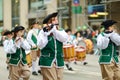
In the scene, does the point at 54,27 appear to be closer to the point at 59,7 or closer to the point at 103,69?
the point at 103,69

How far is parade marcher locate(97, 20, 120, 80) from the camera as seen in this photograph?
360 inches

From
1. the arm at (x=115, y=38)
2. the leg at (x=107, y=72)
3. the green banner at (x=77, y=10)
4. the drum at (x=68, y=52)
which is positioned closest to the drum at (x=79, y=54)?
the drum at (x=68, y=52)

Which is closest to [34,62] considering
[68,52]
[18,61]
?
[68,52]

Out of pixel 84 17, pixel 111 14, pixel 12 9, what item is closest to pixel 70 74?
pixel 111 14

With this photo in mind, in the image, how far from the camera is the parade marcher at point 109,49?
30.0 ft

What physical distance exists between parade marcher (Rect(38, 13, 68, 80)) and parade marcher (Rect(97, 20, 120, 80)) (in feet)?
4.78

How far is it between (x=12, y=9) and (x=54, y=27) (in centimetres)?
4145

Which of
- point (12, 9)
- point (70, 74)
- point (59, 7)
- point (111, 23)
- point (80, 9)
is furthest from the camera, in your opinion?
point (12, 9)

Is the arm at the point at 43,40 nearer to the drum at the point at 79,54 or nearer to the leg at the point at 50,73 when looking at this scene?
the leg at the point at 50,73

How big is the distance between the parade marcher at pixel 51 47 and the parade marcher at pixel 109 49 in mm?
1458

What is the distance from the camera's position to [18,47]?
403 inches

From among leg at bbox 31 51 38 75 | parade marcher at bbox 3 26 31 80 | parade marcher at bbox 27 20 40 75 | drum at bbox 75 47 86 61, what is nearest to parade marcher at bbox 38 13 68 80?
parade marcher at bbox 3 26 31 80

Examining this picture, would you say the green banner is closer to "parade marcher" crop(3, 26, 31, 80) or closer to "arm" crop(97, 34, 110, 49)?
"parade marcher" crop(3, 26, 31, 80)

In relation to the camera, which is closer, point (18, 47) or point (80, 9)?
point (18, 47)
